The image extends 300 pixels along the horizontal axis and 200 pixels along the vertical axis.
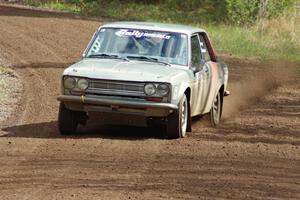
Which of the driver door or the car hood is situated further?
the driver door

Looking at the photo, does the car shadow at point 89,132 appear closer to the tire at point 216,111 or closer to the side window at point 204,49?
the tire at point 216,111

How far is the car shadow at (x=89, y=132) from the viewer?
40.3ft

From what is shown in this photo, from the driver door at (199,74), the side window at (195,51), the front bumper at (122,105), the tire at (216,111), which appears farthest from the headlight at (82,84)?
the tire at (216,111)

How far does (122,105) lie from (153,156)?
1.29 metres

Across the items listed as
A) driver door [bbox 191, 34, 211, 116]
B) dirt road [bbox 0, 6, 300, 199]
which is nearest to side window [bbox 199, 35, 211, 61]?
driver door [bbox 191, 34, 211, 116]

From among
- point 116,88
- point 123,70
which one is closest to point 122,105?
point 116,88

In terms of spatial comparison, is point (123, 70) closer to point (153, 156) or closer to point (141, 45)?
point (141, 45)

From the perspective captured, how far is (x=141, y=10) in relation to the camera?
3906 centimetres

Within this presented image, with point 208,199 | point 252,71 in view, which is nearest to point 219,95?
point 208,199

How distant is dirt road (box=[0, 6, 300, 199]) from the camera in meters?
8.70

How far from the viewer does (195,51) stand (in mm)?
13430

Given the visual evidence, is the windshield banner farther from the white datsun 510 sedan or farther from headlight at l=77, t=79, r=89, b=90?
headlight at l=77, t=79, r=89, b=90

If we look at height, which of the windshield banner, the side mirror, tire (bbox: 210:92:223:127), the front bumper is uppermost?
the windshield banner

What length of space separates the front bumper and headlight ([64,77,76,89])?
13 cm
